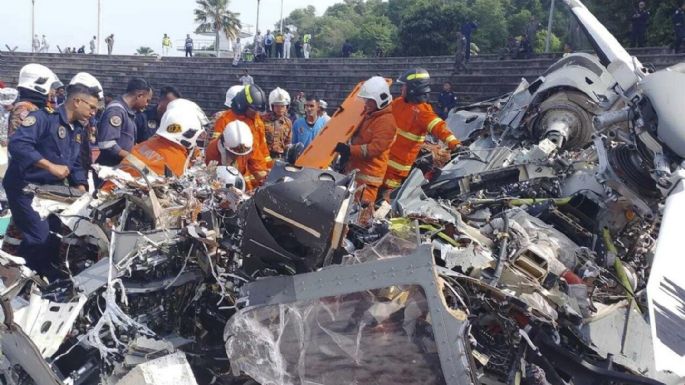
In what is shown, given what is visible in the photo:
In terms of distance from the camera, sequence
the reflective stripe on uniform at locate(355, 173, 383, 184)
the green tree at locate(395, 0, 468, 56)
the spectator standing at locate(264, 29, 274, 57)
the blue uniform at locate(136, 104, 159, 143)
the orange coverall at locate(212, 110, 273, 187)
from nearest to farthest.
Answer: the orange coverall at locate(212, 110, 273, 187) → the reflective stripe on uniform at locate(355, 173, 383, 184) → the blue uniform at locate(136, 104, 159, 143) → the spectator standing at locate(264, 29, 274, 57) → the green tree at locate(395, 0, 468, 56)

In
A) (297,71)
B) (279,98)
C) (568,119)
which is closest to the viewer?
(568,119)

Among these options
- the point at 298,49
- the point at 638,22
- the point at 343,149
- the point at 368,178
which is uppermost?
the point at 638,22

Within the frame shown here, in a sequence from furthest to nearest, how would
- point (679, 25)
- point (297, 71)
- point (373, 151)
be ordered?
point (297, 71), point (679, 25), point (373, 151)

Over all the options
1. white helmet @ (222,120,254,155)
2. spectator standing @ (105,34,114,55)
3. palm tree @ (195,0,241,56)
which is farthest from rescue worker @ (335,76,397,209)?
palm tree @ (195,0,241,56)

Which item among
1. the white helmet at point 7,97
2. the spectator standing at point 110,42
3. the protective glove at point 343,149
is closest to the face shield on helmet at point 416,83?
the protective glove at point 343,149

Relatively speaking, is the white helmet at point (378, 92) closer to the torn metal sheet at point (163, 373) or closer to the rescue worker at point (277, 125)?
the rescue worker at point (277, 125)

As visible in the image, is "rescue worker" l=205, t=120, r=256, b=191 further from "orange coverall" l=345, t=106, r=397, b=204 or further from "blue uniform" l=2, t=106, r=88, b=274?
"blue uniform" l=2, t=106, r=88, b=274

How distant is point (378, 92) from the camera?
6055 millimetres

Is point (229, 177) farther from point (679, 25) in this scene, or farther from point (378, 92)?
point (679, 25)

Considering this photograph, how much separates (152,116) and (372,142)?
3.35 metres

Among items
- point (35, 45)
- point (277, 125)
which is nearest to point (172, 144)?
point (277, 125)

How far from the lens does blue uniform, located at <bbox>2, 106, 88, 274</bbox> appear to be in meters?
4.38

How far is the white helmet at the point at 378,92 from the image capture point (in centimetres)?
607

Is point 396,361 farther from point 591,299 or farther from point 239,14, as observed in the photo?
point 239,14
